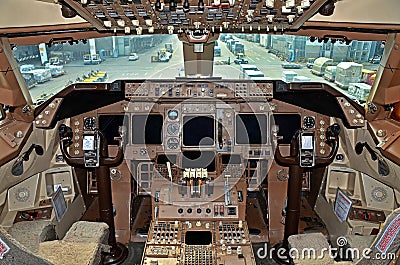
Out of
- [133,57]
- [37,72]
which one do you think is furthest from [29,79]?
[133,57]

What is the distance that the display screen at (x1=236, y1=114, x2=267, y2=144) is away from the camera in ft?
12.9

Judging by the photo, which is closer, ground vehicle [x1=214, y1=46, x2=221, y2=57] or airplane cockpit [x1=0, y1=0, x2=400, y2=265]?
airplane cockpit [x1=0, y1=0, x2=400, y2=265]

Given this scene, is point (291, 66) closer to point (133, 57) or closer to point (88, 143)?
point (133, 57)

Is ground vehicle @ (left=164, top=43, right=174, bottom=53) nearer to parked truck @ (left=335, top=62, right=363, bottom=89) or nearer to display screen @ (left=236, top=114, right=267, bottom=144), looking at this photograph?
display screen @ (left=236, top=114, right=267, bottom=144)

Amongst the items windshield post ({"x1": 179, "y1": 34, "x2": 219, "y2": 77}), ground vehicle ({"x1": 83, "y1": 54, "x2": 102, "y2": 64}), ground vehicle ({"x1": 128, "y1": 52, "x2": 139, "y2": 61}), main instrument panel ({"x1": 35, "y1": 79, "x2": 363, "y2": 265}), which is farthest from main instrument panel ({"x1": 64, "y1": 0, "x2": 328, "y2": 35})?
ground vehicle ({"x1": 128, "y1": 52, "x2": 139, "y2": 61})

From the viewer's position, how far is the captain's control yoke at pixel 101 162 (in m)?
3.44

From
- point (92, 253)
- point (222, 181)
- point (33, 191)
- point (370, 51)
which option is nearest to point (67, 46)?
point (33, 191)

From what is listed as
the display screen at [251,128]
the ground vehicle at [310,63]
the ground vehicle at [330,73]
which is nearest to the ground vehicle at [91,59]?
the display screen at [251,128]

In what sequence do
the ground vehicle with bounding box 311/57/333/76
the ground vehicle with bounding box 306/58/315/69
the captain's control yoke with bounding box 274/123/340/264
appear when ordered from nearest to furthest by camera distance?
1. the captain's control yoke with bounding box 274/123/340/264
2. the ground vehicle with bounding box 311/57/333/76
3. the ground vehicle with bounding box 306/58/315/69

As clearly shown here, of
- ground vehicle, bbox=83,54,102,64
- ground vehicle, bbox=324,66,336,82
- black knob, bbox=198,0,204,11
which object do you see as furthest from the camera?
ground vehicle, bbox=83,54,102,64

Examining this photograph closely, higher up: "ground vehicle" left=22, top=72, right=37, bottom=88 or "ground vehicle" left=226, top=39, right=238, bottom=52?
"ground vehicle" left=226, top=39, right=238, bottom=52

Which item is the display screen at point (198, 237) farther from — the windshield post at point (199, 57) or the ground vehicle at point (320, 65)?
the ground vehicle at point (320, 65)

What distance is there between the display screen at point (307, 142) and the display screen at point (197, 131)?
0.90 meters

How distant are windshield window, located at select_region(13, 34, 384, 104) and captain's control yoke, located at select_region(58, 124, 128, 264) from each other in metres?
0.68
